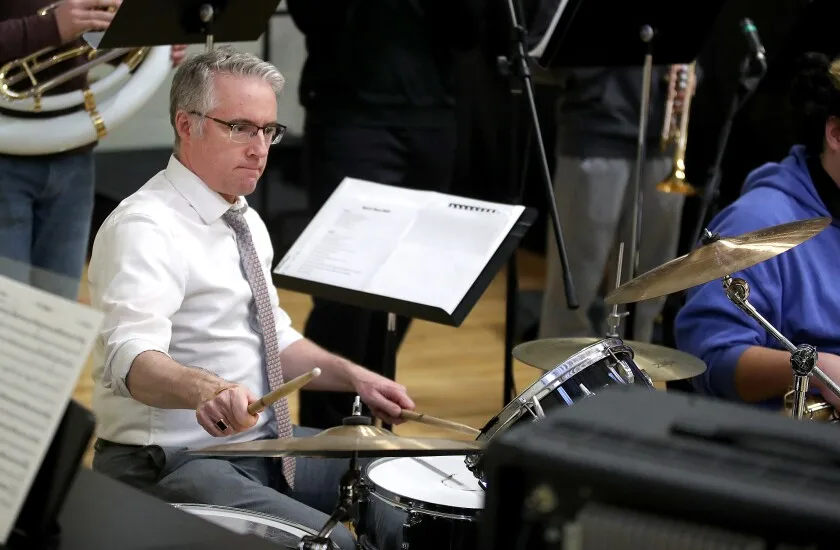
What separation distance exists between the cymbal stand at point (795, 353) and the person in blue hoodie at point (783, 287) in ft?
0.49

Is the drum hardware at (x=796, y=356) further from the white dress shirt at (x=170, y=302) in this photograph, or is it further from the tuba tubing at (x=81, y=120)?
the tuba tubing at (x=81, y=120)

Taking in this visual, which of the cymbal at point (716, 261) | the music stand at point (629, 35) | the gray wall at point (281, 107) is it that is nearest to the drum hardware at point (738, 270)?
the cymbal at point (716, 261)

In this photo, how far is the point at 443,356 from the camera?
166 inches

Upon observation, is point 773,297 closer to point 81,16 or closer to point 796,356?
point 796,356

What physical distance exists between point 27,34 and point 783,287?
1675mm

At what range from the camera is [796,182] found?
7.43ft

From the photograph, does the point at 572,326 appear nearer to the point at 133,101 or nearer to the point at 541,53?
Answer: the point at 541,53

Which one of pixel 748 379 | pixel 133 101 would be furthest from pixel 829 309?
pixel 133 101

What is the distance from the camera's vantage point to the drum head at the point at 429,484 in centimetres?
171

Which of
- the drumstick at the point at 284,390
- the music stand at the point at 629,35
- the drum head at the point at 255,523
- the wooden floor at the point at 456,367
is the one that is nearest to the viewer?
the drumstick at the point at 284,390

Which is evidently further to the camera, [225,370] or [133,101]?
[133,101]

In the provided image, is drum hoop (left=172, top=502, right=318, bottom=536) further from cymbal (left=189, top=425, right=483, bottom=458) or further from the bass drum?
the bass drum

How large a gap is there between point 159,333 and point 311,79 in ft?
4.68

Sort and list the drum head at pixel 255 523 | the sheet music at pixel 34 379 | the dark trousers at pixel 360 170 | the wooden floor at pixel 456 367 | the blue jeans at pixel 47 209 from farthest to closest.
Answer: the wooden floor at pixel 456 367 → the dark trousers at pixel 360 170 → the blue jeans at pixel 47 209 → the drum head at pixel 255 523 → the sheet music at pixel 34 379
